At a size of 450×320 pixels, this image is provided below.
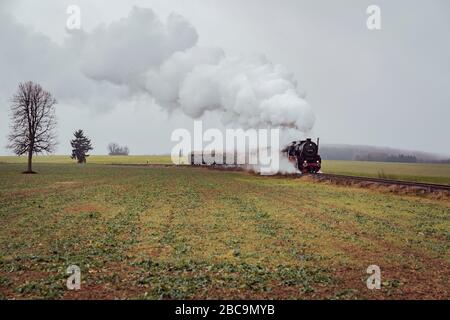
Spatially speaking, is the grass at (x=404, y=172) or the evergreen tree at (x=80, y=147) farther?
the evergreen tree at (x=80, y=147)

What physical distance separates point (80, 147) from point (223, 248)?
421 feet

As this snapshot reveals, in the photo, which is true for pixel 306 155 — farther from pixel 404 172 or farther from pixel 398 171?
pixel 398 171

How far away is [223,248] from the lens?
14.0 meters

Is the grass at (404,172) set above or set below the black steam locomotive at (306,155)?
below

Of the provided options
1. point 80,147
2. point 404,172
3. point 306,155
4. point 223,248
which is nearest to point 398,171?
point 404,172

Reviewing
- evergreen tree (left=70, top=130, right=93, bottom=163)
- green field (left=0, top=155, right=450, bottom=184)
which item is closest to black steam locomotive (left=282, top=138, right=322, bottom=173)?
green field (left=0, top=155, right=450, bottom=184)

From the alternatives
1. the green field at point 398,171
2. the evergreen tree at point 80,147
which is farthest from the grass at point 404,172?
the evergreen tree at point 80,147

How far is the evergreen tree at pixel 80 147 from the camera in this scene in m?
129

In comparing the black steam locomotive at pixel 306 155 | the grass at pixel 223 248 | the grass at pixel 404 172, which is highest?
the black steam locomotive at pixel 306 155

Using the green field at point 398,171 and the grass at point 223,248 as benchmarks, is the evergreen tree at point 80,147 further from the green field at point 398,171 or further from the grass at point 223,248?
the grass at point 223,248

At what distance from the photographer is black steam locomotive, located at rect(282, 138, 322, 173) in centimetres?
4353

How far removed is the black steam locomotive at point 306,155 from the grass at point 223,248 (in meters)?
18.0

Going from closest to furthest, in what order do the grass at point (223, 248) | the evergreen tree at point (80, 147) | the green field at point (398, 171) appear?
the grass at point (223, 248)
the green field at point (398, 171)
the evergreen tree at point (80, 147)

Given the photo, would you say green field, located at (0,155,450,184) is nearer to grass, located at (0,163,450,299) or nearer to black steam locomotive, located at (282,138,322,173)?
black steam locomotive, located at (282,138,322,173)
